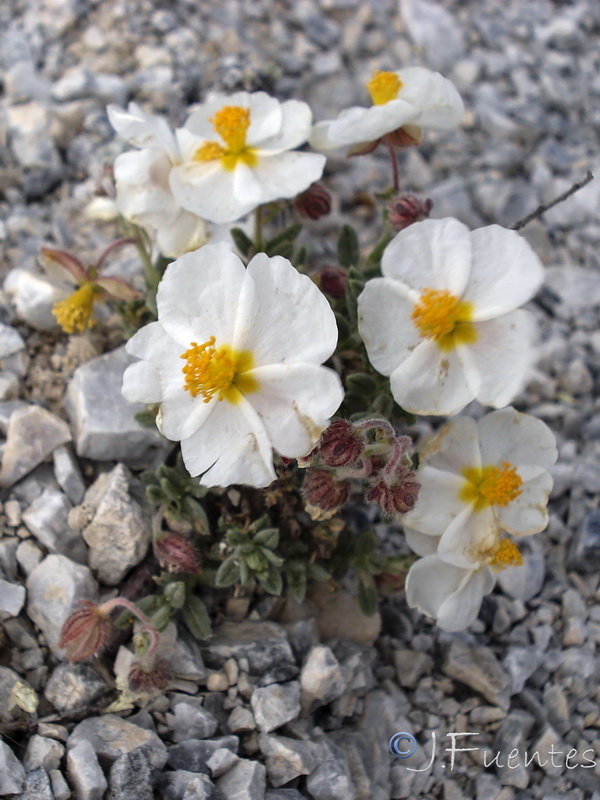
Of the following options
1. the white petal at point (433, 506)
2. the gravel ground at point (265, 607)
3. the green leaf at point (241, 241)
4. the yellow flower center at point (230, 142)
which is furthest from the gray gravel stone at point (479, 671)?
the yellow flower center at point (230, 142)

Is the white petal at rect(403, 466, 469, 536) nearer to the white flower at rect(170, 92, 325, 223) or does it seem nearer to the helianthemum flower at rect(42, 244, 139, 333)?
the white flower at rect(170, 92, 325, 223)

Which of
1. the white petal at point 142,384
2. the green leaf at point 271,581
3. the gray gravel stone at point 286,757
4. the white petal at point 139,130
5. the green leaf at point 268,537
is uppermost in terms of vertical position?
the white petal at point 139,130

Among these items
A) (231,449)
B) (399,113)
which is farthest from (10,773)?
(399,113)

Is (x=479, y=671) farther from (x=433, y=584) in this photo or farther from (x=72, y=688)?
(x=72, y=688)

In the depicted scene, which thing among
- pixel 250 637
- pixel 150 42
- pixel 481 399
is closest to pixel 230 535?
pixel 250 637

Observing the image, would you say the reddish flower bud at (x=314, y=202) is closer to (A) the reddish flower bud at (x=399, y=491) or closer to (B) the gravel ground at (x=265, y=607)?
(B) the gravel ground at (x=265, y=607)

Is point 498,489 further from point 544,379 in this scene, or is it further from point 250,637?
point 544,379
